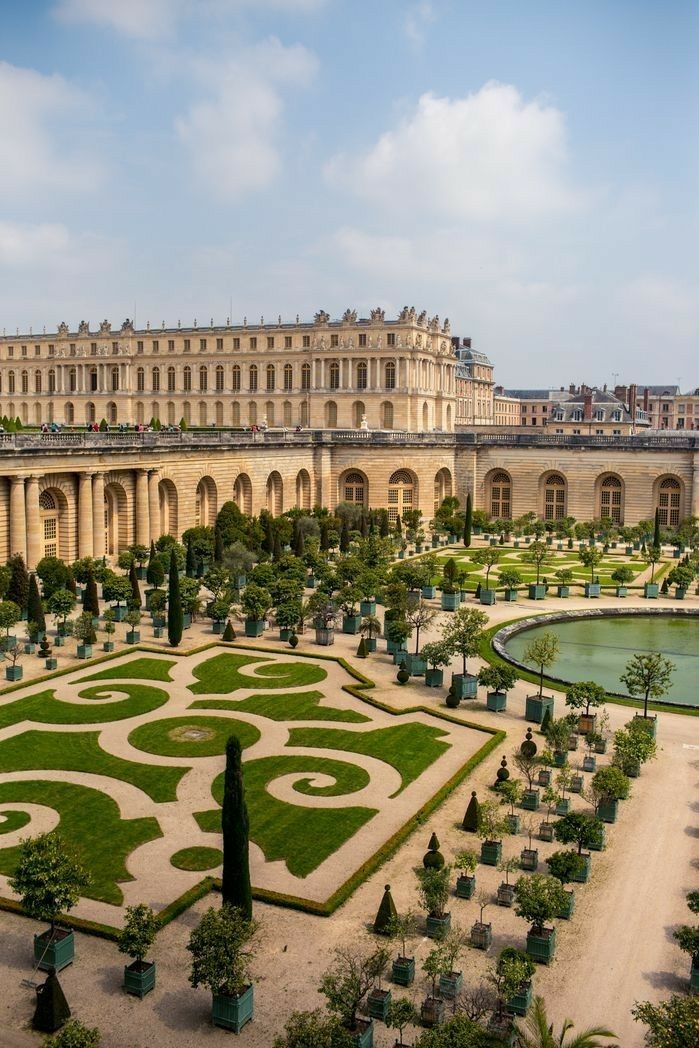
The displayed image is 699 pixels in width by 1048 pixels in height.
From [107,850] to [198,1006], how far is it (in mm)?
5586

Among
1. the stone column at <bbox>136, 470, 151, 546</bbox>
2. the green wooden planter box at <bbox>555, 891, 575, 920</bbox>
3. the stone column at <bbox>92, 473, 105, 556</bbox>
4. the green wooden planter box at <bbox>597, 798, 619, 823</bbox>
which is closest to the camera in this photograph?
the green wooden planter box at <bbox>555, 891, 575, 920</bbox>

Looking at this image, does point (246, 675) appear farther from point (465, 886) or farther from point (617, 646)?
point (617, 646)

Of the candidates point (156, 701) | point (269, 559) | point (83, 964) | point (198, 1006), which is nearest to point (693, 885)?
point (198, 1006)

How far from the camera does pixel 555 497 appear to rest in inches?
3063

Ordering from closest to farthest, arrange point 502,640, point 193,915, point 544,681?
point 193,915 < point 544,681 < point 502,640

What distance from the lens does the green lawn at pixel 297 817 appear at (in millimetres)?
21297

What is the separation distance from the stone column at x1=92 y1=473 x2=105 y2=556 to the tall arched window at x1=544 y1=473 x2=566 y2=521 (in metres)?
38.8

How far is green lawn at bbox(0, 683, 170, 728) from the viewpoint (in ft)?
95.9

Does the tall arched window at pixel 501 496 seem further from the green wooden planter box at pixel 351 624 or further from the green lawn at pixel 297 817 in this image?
the green lawn at pixel 297 817

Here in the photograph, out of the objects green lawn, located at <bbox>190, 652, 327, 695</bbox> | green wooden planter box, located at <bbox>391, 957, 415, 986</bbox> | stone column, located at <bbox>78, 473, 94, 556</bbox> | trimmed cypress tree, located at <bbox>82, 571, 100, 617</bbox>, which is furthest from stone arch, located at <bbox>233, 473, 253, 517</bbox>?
green wooden planter box, located at <bbox>391, 957, 415, 986</bbox>

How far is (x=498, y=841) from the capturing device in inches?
851

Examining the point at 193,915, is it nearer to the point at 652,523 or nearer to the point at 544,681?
the point at 544,681

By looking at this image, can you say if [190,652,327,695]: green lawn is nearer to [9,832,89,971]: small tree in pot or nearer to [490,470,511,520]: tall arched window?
[9,832,89,971]: small tree in pot

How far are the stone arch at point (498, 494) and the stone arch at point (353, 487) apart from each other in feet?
35.8
